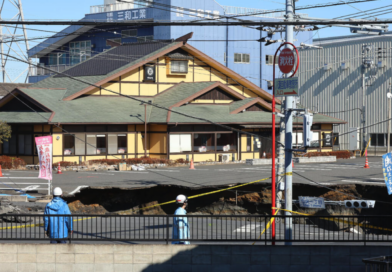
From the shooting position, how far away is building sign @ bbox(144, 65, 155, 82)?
126 feet

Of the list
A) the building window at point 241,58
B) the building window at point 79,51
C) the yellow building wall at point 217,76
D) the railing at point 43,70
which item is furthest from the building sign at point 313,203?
the railing at point 43,70

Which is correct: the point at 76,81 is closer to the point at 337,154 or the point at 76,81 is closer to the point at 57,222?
the point at 337,154

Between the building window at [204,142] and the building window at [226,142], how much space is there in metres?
0.48

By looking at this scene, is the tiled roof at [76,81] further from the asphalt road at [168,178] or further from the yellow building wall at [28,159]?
the asphalt road at [168,178]

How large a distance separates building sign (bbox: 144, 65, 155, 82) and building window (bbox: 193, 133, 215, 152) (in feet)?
20.0

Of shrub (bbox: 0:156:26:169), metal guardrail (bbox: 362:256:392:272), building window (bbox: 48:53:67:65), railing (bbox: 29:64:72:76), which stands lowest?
metal guardrail (bbox: 362:256:392:272)

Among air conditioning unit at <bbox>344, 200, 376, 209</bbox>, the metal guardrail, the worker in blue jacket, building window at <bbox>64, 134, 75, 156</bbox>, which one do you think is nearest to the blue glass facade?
building window at <bbox>64, 134, 75, 156</bbox>

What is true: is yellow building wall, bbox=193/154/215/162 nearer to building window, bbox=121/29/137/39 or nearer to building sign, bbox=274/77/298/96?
building sign, bbox=274/77/298/96

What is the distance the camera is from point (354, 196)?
20.8 metres

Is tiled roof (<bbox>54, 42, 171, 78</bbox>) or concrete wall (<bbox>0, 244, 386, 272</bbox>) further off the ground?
tiled roof (<bbox>54, 42, 171, 78</bbox>)

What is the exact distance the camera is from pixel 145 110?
34.0 m

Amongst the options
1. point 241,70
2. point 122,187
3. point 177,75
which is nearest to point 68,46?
point 241,70

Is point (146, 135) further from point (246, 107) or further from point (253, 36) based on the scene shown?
point (253, 36)

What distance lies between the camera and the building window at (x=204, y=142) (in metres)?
36.7
